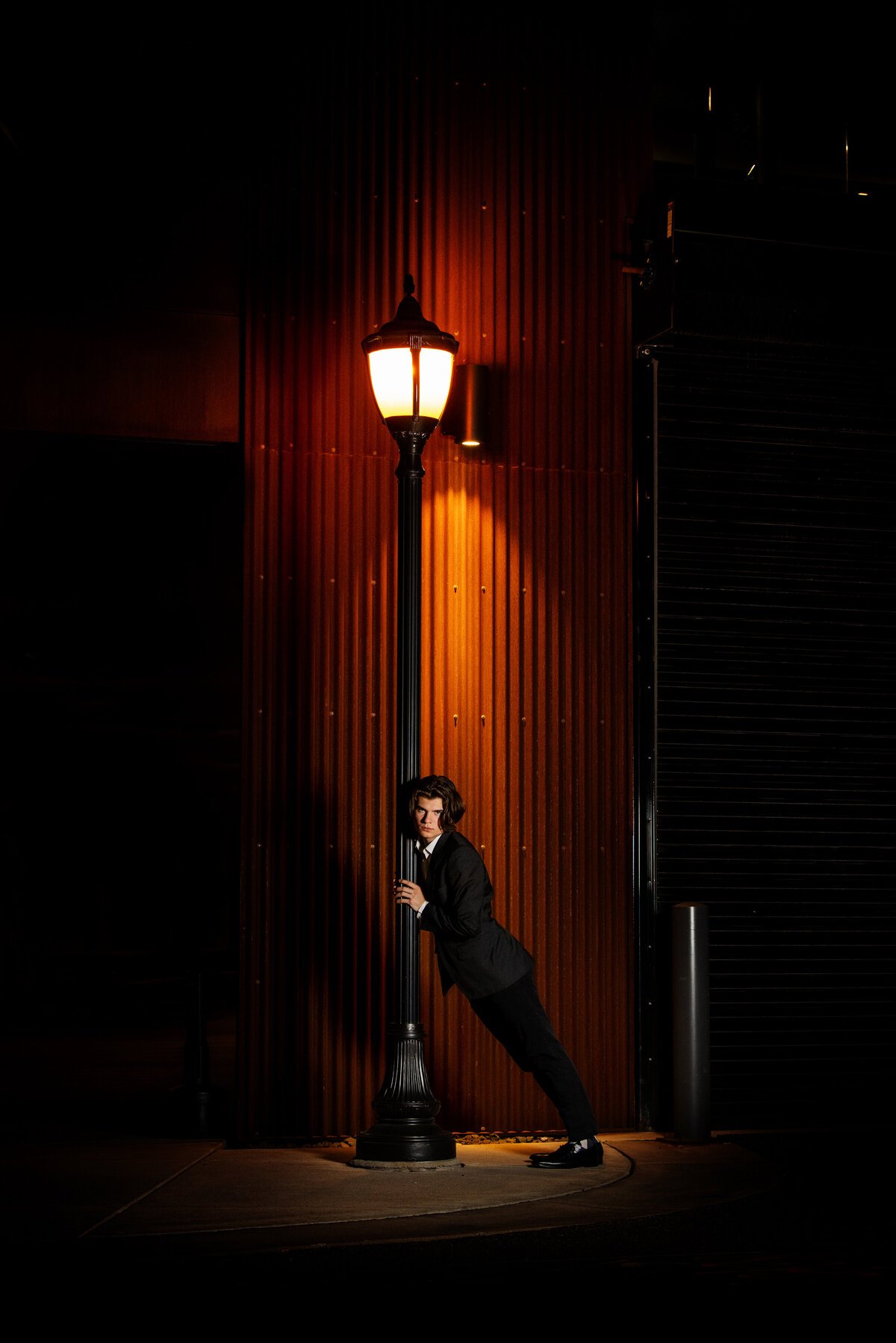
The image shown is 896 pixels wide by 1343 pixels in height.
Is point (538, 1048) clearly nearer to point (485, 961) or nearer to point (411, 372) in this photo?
point (485, 961)

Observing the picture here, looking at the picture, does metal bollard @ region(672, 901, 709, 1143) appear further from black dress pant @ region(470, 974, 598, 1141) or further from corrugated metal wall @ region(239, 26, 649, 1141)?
black dress pant @ region(470, 974, 598, 1141)

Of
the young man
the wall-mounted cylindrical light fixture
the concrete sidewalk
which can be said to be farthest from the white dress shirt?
the wall-mounted cylindrical light fixture

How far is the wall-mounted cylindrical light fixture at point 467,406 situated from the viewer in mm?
8469

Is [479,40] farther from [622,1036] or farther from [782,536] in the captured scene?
[622,1036]

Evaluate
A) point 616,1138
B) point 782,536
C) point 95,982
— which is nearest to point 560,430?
point 782,536

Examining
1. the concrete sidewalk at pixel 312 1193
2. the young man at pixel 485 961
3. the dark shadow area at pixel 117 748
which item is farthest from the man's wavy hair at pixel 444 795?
the dark shadow area at pixel 117 748

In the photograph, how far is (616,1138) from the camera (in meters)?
8.27

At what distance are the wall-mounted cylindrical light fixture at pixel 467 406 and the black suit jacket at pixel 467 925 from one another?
2.51 m

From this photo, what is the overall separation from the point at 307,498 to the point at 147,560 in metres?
9.27

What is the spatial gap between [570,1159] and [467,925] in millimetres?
1278

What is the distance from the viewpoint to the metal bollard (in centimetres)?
802

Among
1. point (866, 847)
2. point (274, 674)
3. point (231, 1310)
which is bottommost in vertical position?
point (231, 1310)

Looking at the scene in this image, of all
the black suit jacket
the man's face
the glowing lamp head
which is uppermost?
the glowing lamp head

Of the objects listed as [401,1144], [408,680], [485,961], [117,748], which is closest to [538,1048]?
[485,961]
